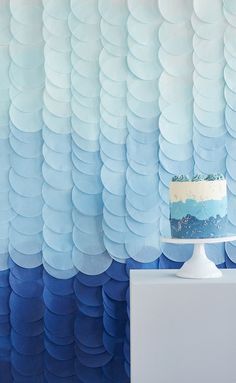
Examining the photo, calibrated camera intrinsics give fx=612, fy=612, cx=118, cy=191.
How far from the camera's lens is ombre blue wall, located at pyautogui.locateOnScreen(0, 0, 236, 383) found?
2.05 m

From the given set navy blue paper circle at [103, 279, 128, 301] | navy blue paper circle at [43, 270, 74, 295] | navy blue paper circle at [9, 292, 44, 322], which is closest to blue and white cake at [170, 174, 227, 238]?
navy blue paper circle at [103, 279, 128, 301]

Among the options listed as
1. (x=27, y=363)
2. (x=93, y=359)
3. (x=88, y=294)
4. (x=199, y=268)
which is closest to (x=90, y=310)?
(x=88, y=294)

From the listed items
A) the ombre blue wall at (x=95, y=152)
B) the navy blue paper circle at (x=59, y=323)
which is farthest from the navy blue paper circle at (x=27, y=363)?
the navy blue paper circle at (x=59, y=323)

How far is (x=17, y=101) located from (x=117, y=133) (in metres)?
0.36

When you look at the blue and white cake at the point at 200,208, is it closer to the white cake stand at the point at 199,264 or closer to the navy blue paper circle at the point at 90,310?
the white cake stand at the point at 199,264

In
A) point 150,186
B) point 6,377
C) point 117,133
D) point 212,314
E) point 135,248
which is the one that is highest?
point 117,133

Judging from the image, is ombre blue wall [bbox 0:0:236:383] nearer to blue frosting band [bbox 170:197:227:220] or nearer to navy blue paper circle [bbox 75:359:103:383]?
navy blue paper circle [bbox 75:359:103:383]

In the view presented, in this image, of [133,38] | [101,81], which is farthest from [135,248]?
[133,38]

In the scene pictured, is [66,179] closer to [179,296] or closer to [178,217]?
[178,217]

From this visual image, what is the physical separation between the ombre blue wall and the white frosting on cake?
24 cm

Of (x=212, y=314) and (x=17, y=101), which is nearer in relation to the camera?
(x=212, y=314)

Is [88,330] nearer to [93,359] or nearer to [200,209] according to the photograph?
[93,359]

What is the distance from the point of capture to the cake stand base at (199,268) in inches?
71.4

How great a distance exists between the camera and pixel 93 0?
6.75ft
